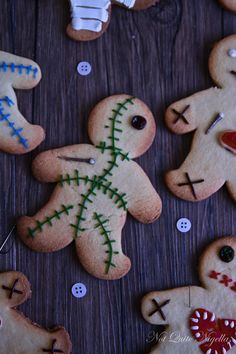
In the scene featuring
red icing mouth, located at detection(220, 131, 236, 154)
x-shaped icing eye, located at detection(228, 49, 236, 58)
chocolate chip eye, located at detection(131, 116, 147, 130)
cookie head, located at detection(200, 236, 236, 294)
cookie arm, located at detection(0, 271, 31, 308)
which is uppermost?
x-shaped icing eye, located at detection(228, 49, 236, 58)

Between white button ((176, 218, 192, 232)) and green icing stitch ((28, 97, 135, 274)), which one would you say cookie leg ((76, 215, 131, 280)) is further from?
white button ((176, 218, 192, 232))

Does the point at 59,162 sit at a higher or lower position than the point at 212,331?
higher

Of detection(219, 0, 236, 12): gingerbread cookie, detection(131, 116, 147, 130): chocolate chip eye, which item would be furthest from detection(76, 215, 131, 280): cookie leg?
detection(219, 0, 236, 12): gingerbread cookie

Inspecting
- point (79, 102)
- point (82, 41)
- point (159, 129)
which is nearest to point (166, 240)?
point (159, 129)

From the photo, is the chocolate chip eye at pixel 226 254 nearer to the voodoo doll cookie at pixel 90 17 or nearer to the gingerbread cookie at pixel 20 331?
the gingerbread cookie at pixel 20 331

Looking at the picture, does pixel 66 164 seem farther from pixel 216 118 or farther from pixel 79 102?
pixel 216 118

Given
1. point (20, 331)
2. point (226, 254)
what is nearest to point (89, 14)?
point (226, 254)

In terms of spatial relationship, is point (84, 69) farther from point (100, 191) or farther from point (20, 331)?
point (20, 331)

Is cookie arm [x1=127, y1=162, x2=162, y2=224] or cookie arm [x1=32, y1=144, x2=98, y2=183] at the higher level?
cookie arm [x1=32, y1=144, x2=98, y2=183]
